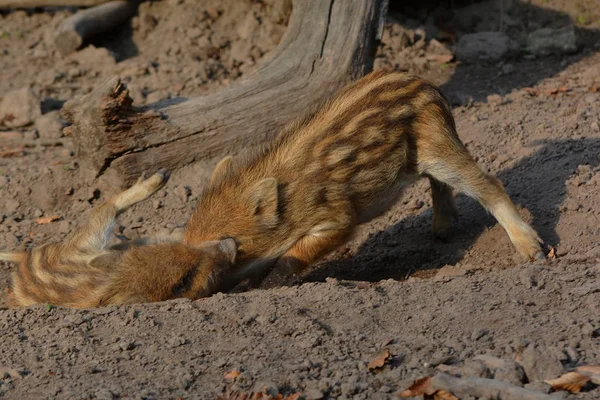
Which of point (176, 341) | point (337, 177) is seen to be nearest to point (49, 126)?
point (337, 177)

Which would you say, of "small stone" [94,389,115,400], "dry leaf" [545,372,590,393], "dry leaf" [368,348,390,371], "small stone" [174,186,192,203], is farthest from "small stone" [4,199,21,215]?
"dry leaf" [545,372,590,393]

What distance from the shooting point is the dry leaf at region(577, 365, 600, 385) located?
369cm

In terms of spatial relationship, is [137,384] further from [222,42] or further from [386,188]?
[222,42]

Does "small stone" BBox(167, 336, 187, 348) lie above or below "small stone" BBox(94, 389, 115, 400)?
below

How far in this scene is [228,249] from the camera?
5668 millimetres

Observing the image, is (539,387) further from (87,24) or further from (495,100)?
(87,24)

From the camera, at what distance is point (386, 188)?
6180 mm

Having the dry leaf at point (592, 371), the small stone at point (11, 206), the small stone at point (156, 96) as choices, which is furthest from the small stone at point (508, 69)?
the dry leaf at point (592, 371)

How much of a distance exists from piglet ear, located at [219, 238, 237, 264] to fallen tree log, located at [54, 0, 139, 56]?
5.22 meters

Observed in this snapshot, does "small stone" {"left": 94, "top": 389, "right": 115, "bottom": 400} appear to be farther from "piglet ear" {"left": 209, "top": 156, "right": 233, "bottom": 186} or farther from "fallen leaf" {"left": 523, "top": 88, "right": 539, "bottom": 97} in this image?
"fallen leaf" {"left": 523, "top": 88, "right": 539, "bottom": 97}

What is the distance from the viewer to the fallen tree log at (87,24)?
10073mm

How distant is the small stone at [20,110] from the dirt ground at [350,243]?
0.06 meters

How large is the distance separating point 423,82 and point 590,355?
2795 millimetres

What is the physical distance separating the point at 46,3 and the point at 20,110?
2384mm
